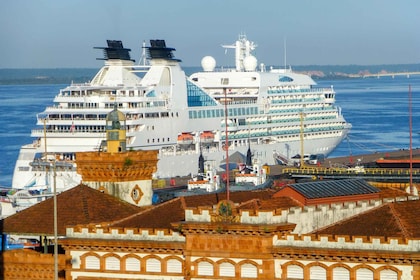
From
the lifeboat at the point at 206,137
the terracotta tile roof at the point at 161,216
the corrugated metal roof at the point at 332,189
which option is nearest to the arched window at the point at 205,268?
the terracotta tile roof at the point at 161,216

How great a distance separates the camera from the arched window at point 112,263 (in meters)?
49.9

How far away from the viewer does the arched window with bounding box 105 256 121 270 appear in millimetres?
49875

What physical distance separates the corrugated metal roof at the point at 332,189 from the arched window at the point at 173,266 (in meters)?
7.80

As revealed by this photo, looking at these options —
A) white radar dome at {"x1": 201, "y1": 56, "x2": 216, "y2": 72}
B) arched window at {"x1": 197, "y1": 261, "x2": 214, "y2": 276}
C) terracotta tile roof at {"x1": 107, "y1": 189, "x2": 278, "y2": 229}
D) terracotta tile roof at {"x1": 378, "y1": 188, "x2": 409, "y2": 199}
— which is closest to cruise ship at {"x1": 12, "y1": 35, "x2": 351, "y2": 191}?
white radar dome at {"x1": 201, "y1": 56, "x2": 216, "y2": 72}

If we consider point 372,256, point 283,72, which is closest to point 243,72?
point 283,72

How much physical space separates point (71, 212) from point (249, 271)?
953 cm

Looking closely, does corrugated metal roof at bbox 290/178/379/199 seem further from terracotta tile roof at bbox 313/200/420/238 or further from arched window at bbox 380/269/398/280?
arched window at bbox 380/269/398/280

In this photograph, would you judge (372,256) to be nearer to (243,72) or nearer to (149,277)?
(149,277)

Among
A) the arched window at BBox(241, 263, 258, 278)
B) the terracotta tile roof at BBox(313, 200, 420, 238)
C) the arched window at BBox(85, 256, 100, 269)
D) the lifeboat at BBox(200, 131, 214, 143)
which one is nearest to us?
the terracotta tile roof at BBox(313, 200, 420, 238)

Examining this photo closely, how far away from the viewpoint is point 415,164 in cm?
10338

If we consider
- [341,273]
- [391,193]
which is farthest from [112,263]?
[391,193]

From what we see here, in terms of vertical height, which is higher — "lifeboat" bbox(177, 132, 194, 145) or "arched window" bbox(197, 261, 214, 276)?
"lifeboat" bbox(177, 132, 194, 145)

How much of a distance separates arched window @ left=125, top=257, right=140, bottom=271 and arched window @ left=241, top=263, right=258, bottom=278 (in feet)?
11.9

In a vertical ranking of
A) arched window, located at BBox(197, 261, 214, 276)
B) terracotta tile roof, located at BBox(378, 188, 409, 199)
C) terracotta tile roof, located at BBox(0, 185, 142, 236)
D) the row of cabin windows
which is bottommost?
arched window, located at BBox(197, 261, 214, 276)
